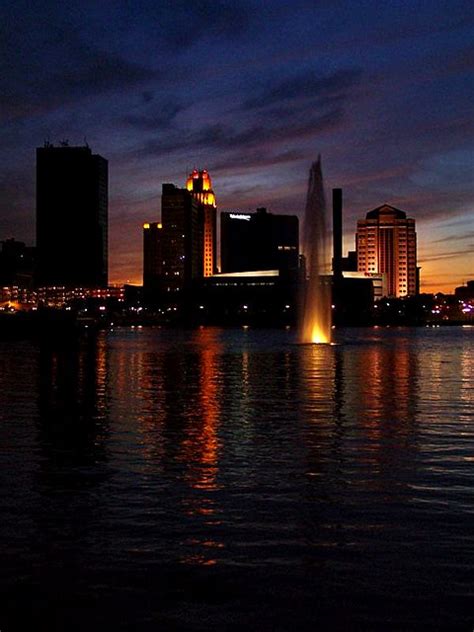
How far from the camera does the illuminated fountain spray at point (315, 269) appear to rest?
4769 inches

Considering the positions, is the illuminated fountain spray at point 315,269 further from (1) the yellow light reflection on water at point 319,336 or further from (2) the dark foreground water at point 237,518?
(2) the dark foreground water at point 237,518

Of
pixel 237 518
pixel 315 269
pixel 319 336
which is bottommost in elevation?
pixel 237 518

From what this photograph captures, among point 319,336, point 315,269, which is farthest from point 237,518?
point 319,336

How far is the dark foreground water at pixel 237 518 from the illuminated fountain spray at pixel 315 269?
85.8m

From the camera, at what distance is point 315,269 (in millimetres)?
126500

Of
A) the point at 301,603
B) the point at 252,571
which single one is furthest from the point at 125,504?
the point at 301,603

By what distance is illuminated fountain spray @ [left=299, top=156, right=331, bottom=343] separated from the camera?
397 ft

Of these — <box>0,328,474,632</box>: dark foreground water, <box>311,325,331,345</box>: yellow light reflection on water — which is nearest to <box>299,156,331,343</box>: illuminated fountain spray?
<box>311,325,331,345</box>: yellow light reflection on water

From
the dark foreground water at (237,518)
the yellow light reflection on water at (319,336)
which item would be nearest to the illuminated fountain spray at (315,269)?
the yellow light reflection on water at (319,336)

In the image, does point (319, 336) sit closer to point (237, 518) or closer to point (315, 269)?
point (315, 269)

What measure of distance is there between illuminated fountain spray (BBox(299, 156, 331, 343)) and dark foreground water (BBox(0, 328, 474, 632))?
85.8 metres

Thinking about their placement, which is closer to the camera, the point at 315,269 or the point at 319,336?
the point at 315,269

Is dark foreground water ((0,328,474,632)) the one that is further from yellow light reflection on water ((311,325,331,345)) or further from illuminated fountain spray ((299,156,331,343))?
yellow light reflection on water ((311,325,331,345))

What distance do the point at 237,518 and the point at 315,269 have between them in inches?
4329
